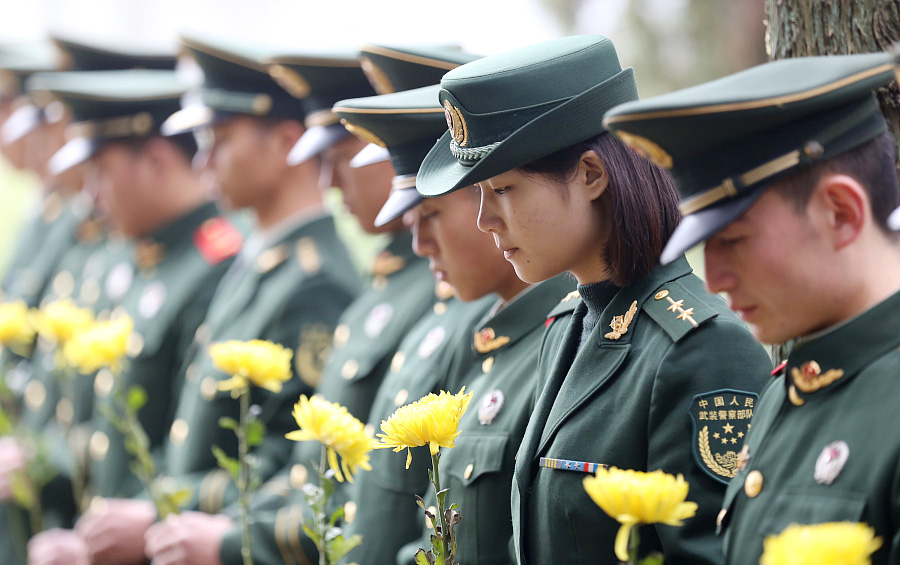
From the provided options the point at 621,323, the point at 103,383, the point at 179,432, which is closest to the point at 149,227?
the point at 103,383

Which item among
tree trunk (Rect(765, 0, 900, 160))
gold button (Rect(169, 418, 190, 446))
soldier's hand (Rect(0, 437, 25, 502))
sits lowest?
soldier's hand (Rect(0, 437, 25, 502))

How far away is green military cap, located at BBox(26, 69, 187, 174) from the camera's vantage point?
16.5ft

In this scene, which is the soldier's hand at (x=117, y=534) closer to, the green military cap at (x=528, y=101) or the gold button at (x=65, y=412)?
the gold button at (x=65, y=412)

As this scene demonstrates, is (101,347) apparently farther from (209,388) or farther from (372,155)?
(372,155)

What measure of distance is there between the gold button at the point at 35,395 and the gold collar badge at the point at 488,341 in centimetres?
375

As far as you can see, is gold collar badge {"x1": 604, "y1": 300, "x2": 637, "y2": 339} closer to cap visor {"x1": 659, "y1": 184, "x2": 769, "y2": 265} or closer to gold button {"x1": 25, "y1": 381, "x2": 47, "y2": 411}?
cap visor {"x1": 659, "y1": 184, "x2": 769, "y2": 265}

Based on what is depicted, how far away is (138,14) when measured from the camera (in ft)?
32.3

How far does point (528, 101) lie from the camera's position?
2.05m

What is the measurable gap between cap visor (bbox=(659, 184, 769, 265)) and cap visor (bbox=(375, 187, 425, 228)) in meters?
1.08

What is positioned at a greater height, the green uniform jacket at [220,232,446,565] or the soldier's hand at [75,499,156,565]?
the green uniform jacket at [220,232,446,565]

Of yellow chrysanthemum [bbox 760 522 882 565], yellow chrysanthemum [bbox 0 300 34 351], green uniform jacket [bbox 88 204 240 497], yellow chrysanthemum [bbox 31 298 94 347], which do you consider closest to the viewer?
yellow chrysanthemum [bbox 760 522 882 565]

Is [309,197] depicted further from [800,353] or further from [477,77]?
[800,353]

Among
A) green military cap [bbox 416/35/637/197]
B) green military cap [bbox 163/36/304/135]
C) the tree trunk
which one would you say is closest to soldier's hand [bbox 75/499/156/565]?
green military cap [bbox 163/36/304/135]

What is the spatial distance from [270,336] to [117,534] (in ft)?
2.82
